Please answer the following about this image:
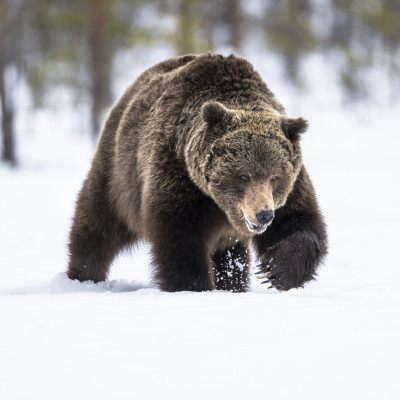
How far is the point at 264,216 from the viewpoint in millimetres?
4168

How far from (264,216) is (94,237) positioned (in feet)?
6.68

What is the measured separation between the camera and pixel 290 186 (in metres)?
4.52

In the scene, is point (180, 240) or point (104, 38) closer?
point (180, 240)

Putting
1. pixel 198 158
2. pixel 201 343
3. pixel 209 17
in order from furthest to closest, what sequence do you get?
pixel 209 17, pixel 198 158, pixel 201 343

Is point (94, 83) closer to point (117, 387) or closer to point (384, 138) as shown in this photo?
point (384, 138)

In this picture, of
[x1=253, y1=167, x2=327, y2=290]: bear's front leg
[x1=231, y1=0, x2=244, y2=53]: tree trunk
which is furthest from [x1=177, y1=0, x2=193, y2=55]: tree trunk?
[x1=253, y1=167, x2=327, y2=290]: bear's front leg

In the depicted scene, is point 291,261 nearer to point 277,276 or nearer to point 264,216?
point 277,276

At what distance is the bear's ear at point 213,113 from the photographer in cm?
443

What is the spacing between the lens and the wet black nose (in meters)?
4.16

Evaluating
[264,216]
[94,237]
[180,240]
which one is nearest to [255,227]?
[264,216]

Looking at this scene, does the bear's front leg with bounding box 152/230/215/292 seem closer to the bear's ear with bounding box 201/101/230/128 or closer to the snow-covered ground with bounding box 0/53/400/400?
the snow-covered ground with bounding box 0/53/400/400

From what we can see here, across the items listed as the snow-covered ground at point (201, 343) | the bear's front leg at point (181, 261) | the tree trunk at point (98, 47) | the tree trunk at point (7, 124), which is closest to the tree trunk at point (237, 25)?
the tree trunk at point (98, 47)

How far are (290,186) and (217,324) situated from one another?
150 centimetres

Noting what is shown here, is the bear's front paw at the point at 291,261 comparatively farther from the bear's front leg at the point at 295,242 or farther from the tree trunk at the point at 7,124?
the tree trunk at the point at 7,124
